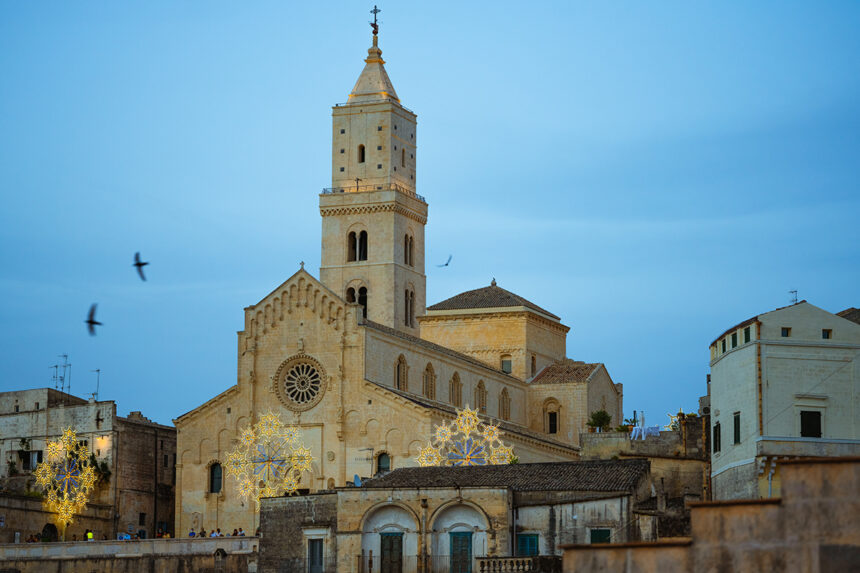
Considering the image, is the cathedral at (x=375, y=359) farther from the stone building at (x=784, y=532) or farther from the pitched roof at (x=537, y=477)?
the stone building at (x=784, y=532)

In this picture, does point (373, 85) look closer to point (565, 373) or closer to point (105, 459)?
point (565, 373)

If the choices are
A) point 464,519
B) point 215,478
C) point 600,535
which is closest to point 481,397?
point 215,478

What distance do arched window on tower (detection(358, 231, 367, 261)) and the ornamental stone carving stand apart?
20.2 meters

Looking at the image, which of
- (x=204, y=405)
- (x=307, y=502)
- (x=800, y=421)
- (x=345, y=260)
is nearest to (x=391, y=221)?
(x=345, y=260)

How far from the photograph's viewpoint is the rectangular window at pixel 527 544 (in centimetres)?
→ 5950

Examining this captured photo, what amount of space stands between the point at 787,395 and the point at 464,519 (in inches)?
477

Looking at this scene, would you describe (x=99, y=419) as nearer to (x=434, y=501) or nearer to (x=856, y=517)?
(x=434, y=501)

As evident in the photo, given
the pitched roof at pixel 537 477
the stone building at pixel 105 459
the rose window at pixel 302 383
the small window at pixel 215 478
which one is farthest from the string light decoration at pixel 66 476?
the pitched roof at pixel 537 477

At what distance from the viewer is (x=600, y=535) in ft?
193

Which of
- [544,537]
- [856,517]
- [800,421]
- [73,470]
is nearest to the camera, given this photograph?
[856,517]

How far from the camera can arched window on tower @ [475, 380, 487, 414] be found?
329 feet

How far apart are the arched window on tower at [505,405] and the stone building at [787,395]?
147ft

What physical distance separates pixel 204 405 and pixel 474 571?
115 ft

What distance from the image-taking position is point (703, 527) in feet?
102
